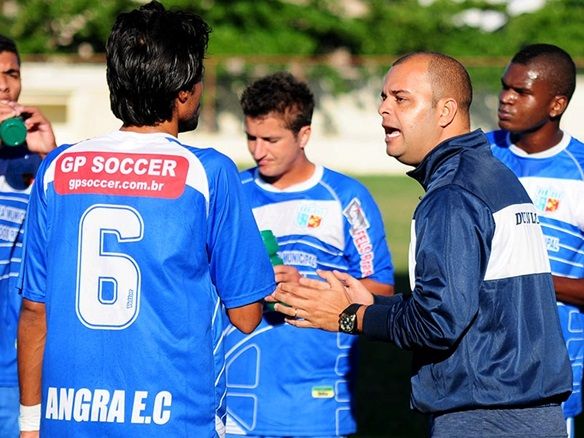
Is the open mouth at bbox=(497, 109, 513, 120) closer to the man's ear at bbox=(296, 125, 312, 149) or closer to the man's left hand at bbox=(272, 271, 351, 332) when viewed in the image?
the man's ear at bbox=(296, 125, 312, 149)

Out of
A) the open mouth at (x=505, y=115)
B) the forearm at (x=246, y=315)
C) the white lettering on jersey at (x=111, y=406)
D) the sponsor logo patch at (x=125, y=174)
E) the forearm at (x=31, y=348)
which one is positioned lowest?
the white lettering on jersey at (x=111, y=406)

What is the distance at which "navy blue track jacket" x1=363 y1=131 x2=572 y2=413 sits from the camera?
343 centimetres

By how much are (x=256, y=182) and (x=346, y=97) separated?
27.5m

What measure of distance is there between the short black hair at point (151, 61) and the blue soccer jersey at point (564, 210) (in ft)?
8.34

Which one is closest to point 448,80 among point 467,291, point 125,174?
point 467,291

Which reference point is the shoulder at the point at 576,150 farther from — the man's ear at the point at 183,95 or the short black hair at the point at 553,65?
the man's ear at the point at 183,95

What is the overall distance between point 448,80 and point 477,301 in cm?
84

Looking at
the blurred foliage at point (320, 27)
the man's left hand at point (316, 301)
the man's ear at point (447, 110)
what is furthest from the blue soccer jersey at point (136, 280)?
the blurred foliage at point (320, 27)

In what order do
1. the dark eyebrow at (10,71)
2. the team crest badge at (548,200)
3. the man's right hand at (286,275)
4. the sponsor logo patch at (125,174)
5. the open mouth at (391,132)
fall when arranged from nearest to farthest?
the sponsor logo patch at (125,174) → the open mouth at (391,132) → the man's right hand at (286,275) → the dark eyebrow at (10,71) → the team crest badge at (548,200)

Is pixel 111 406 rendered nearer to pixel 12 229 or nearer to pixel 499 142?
pixel 12 229

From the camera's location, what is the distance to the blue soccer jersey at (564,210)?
536 centimetres

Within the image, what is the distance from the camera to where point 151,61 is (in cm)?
342

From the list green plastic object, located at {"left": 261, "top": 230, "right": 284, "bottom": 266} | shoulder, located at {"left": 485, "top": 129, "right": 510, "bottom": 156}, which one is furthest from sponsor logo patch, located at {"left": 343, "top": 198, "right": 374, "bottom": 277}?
→ shoulder, located at {"left": 485, "top": 129, "right": 510, "bottom": 156}

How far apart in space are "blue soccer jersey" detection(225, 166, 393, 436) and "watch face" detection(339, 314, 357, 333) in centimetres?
140
